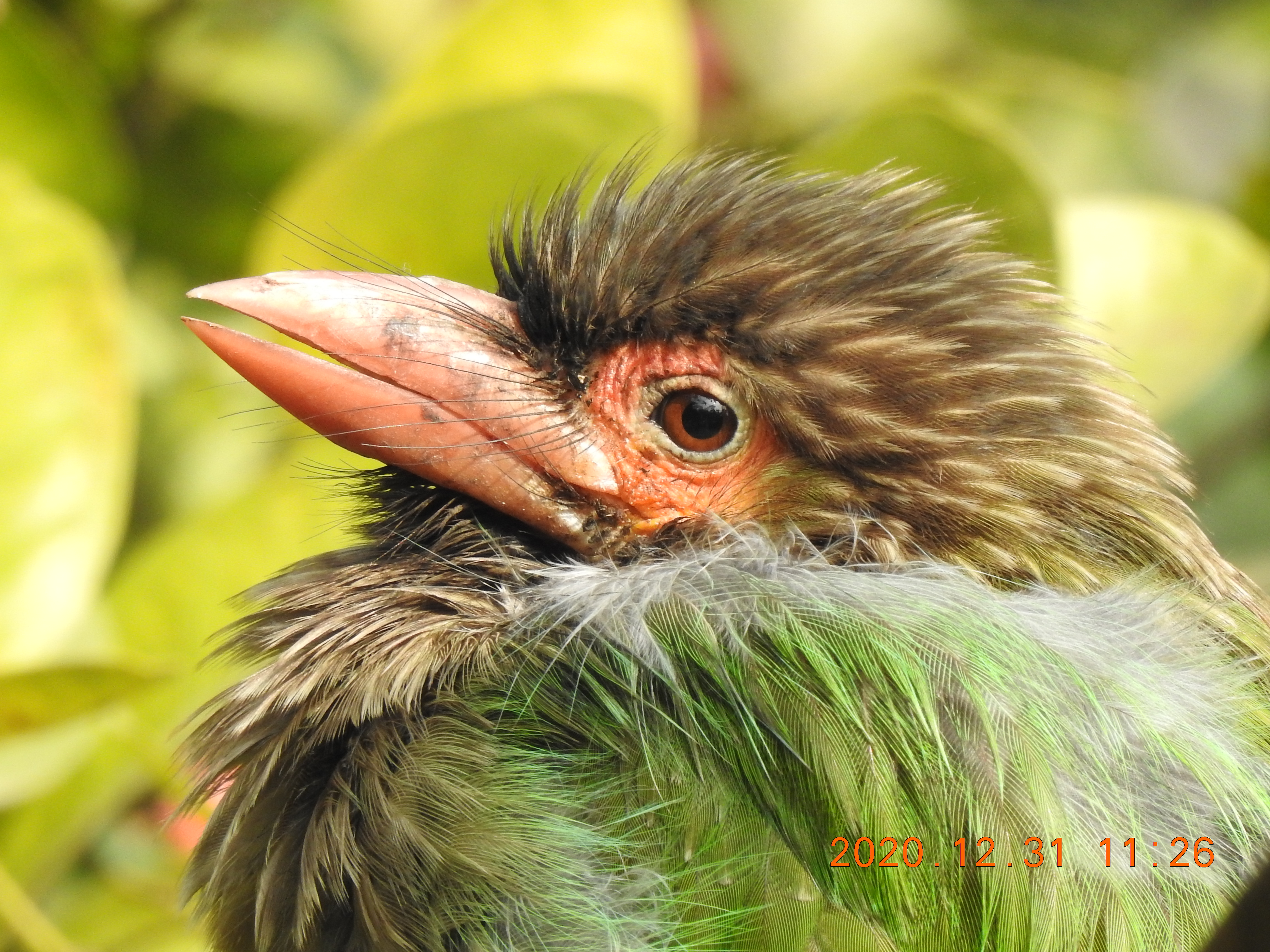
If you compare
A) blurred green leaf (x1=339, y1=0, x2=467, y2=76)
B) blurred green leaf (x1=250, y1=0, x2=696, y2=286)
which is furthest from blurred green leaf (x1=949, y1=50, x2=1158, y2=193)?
blurred green leaf (x1=339, y1=0, x2=467, y2=76)

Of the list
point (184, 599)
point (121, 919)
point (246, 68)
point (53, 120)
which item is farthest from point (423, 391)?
point (246, 68)

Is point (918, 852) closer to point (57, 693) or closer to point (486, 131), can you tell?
point (57, 693)

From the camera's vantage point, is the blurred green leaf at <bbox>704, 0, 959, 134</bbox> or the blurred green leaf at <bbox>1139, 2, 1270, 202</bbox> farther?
the blurred green leaf at <bbox>1139, 2, 1270, 202</bbox>

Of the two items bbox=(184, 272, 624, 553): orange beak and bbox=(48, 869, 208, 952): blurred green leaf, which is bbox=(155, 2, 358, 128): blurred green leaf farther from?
bbox=(48, 869, 208, 952): blurred green leaf

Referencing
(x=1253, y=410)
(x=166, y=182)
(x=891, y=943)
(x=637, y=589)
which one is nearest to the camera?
(x=891, y=943)

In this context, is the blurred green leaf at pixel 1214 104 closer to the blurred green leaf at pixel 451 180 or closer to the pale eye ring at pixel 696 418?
the blurred green leaf at pixel 451 180

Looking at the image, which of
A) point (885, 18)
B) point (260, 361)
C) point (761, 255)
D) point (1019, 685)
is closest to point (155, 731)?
point (260, 361)

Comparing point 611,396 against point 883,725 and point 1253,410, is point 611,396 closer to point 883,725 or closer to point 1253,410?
point 883,725
